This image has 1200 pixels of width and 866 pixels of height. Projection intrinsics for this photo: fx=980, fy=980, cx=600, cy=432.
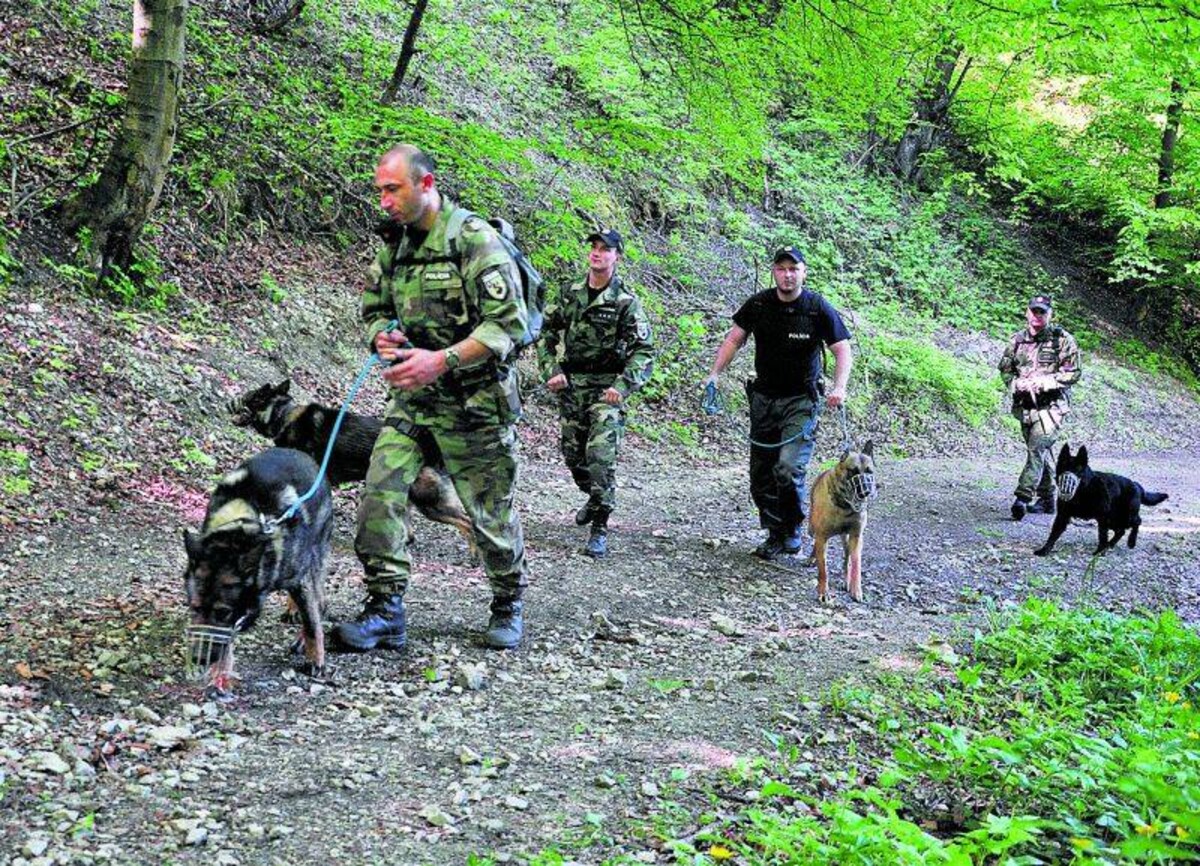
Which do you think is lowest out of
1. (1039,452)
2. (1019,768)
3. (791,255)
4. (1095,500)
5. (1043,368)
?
(1019,768)

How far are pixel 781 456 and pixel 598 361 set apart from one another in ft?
5.40

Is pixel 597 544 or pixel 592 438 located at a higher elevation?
pixel 592 438

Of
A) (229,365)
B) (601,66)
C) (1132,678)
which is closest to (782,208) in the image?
(601,66)

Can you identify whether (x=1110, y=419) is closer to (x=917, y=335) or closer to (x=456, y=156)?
(x=917, y=335)

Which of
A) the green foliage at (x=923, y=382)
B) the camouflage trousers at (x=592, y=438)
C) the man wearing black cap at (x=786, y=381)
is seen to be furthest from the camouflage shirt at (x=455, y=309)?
the green foliage at (x=923, y=382)

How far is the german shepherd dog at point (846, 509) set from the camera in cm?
691

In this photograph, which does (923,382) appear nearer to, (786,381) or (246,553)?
(786,381)

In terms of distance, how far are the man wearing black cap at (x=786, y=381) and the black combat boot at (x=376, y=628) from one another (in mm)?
3733

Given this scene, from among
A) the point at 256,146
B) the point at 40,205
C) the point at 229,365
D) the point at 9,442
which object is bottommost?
the point at 9,442

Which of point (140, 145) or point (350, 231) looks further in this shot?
point (350, 231)

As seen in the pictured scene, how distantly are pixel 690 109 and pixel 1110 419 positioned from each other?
44.0 feet

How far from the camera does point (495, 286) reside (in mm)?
4715

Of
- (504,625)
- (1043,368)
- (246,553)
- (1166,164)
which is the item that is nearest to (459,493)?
(504,625)

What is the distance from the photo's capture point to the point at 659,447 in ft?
41.3
